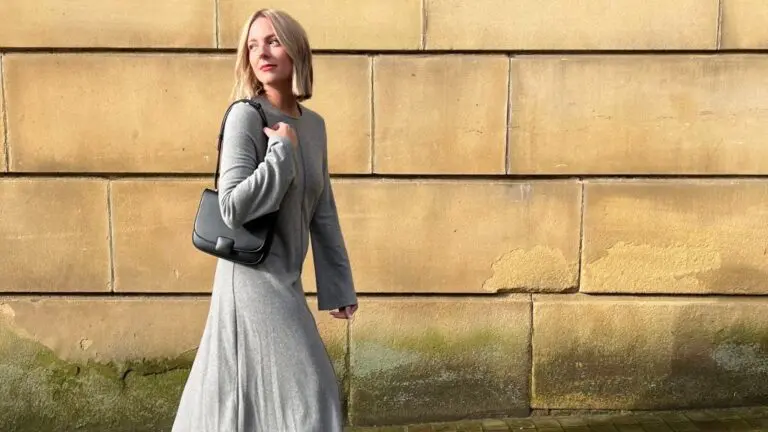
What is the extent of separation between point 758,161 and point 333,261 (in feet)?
10.2

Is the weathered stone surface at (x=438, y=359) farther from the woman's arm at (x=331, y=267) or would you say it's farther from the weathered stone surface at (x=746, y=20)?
the weathered stone surface at (x=746, y=20)

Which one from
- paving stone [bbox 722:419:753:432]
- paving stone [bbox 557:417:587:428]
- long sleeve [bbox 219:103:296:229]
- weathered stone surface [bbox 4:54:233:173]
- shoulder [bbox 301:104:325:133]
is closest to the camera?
long sleeve [bbox 219:103:296:229]

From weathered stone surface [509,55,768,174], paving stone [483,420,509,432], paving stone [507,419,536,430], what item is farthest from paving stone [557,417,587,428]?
weathered stone surface [509,55,768,174]

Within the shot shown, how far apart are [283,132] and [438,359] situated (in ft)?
8.70

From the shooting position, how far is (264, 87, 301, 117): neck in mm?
2336

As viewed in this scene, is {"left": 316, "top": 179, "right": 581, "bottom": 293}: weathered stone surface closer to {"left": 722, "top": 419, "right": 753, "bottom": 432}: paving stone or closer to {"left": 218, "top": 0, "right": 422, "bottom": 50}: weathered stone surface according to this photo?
{"left": 218, "top": 0, "right": 422, "bottom": 50}: weathered stone surface

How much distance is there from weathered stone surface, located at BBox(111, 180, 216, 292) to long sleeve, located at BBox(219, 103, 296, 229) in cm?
219

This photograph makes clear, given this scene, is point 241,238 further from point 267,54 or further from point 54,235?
point 54,235

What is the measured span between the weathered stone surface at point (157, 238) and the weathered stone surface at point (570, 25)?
1.88 metres

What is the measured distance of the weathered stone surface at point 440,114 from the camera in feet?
13.9

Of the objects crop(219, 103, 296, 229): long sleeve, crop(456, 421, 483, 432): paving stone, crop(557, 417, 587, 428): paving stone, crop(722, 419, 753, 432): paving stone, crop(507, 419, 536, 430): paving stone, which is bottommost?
crop(456, 421, 483, 432): paving stone

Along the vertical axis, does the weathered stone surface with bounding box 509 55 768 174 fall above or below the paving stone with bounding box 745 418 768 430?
above

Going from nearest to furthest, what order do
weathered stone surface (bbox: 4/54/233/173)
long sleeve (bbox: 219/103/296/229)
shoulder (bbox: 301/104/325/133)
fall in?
long sleeve (bbox: 219/103/296/229)
shoulder (bbox: 301/104/325/133)
weathered stone surface (bbox: 4/54/233/173)

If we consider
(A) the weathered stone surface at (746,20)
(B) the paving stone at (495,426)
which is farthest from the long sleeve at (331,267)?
(A) the weathered stone surface at (746,20)
